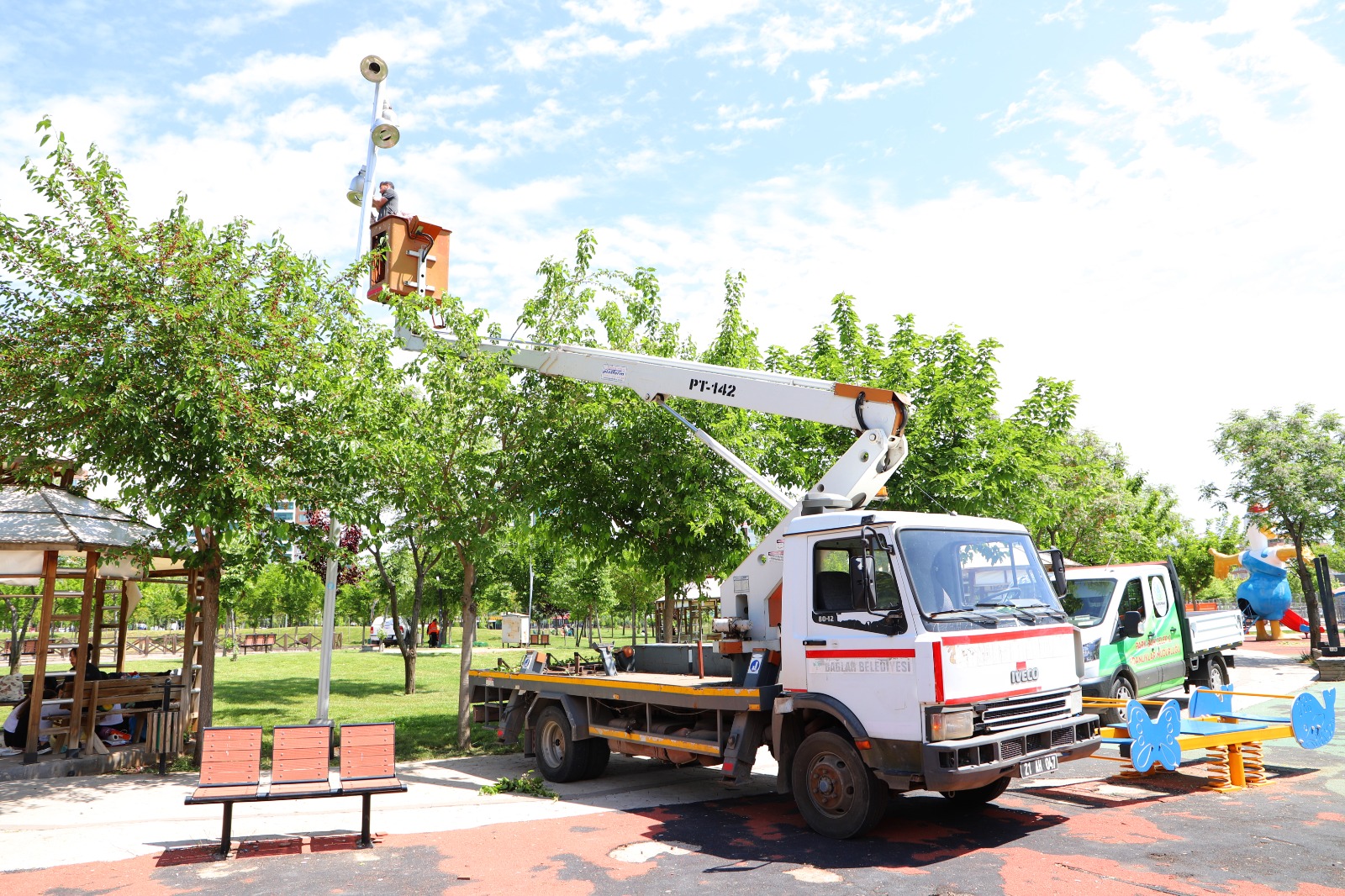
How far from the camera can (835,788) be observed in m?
7.30

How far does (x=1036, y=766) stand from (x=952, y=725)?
3.07 ft

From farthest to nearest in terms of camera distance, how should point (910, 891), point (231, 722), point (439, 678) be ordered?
point (439, 678)
point (231, 722)
point (910, 891)

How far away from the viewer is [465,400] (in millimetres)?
12469

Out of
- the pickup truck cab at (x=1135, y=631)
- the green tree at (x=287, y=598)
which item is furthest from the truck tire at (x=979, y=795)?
the green tree at (x=287, y=598)

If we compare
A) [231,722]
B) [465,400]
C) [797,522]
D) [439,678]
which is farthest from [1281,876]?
[439,678]

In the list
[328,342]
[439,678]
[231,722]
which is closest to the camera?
[328,342]

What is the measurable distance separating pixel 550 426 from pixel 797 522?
592 cm

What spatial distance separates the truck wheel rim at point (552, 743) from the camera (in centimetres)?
1042

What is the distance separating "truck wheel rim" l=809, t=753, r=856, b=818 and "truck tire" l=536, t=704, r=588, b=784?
3.53m

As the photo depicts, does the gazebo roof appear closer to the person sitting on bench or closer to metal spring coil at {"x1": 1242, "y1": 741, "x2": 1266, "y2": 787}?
the person sitting on bench

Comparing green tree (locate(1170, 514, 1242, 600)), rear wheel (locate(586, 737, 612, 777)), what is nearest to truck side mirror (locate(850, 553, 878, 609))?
rear wheel (locate(586, 737, 612, 777))

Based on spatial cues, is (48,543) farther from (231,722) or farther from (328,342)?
(231,722)

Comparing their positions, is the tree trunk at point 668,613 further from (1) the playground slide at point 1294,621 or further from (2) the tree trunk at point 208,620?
(1) the playground slide at point 1294,621

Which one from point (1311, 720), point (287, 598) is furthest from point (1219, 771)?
point (287, 598)
